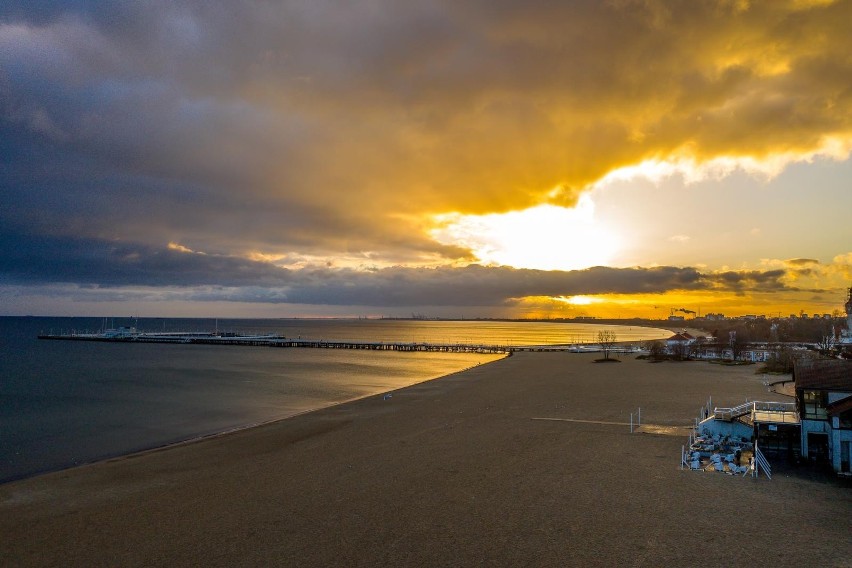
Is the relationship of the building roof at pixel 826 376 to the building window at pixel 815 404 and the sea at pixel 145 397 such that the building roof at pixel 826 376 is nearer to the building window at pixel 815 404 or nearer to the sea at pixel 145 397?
the building window at pixel 815 404

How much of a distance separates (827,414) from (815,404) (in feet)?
Result: 1.74

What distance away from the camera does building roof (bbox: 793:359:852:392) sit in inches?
806

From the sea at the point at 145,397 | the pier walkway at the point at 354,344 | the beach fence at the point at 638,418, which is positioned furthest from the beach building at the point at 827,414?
the pier walkway at the point at 354,344

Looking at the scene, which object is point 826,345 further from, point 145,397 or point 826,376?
point 145,397

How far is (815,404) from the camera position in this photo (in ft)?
68.5

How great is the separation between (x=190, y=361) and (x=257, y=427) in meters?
59.6

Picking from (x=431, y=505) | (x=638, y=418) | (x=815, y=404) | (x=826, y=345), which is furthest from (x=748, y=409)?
(x=826, y=345)

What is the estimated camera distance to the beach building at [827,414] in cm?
1953

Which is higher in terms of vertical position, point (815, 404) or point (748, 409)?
point (815, 404)

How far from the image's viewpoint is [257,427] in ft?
107

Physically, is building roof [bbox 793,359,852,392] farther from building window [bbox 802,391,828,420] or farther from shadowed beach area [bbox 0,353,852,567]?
shadowed beach area [bbox 0,353,852,567]

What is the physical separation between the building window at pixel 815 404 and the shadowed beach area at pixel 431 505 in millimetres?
3005

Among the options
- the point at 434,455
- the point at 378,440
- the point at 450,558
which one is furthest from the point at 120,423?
the point at 450,558

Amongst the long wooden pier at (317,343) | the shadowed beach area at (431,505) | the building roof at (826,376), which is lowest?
the long wooden pier at (317,343)
